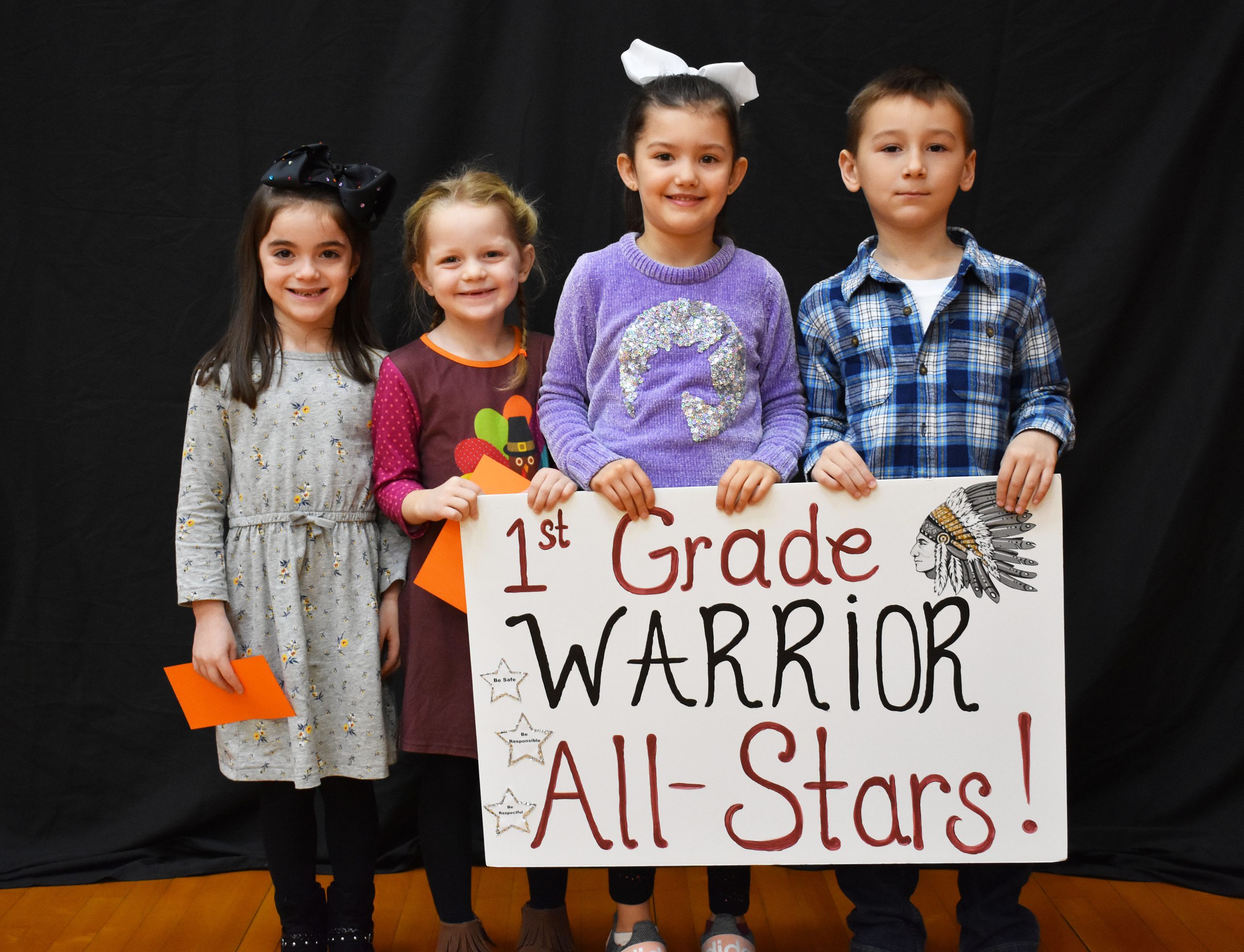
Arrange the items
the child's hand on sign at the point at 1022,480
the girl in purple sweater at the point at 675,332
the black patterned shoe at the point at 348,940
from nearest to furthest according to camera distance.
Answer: the child's hand on sign at the point at 1022,480
the girl in purple sweater at the point at 675,332
the black patterned shoe at the point at 348,940

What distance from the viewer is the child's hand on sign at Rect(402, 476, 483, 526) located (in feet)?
5.08

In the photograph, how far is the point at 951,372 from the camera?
63.2 inches

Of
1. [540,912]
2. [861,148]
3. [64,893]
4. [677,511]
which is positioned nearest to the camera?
[677,511]

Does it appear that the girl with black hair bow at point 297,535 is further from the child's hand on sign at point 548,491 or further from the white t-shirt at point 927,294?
the white t-shirt at point 927,294

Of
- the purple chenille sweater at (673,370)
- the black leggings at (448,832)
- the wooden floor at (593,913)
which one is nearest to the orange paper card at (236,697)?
the black leggings at (448,832)

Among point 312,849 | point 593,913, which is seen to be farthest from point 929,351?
point 312,849

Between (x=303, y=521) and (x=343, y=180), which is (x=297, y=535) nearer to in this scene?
(x=303, y=521)

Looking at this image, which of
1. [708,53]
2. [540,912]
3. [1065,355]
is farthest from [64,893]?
[1065,355]

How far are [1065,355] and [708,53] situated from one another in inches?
37.2

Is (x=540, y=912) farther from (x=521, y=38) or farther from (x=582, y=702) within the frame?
(x=521, y=38)

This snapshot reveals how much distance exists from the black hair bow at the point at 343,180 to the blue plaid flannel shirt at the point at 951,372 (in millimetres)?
786

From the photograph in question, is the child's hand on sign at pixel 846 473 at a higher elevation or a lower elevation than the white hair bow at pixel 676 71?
lower

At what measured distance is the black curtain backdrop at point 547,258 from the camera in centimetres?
213

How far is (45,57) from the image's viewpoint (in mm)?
2133
